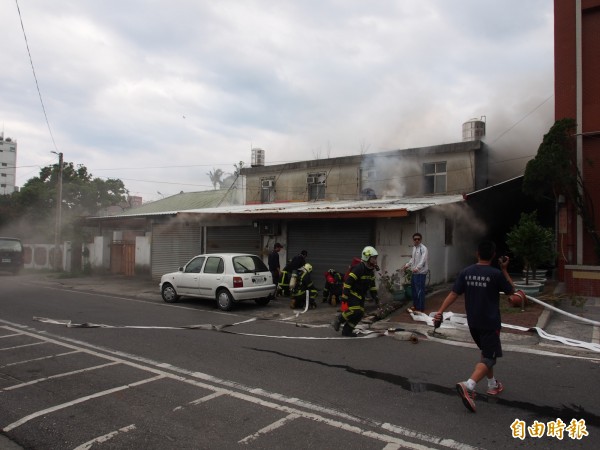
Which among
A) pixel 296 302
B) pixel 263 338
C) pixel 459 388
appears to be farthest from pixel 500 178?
pixel 459 388

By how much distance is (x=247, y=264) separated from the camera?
1180 centimetres

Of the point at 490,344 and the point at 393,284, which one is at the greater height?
the point at 490,344

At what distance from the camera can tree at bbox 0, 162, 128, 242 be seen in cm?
3447

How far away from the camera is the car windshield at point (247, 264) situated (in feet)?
38.0

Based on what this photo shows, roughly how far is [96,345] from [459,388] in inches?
223

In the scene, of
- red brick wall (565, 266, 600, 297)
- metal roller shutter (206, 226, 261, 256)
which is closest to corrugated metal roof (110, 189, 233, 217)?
metal roller shutter (206, 226, 261, 256)

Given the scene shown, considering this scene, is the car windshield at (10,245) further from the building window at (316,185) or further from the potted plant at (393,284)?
the potted plant at (393,284)

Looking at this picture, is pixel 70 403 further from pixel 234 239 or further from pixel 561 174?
pixel 234 239

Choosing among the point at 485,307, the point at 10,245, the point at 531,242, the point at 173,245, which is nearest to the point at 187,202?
the point at 10,245

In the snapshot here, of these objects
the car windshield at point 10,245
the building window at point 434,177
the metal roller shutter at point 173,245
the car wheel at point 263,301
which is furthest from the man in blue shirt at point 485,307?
the car windshield at point 10,245

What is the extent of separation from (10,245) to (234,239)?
1388 centimetres

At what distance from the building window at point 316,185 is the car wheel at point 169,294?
9.89 m

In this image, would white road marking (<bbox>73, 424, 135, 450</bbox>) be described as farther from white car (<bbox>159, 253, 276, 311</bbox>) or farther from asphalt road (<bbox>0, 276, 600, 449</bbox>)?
white car (<bbox>159, 253, 276, 311</bbox>)

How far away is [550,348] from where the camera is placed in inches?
277
